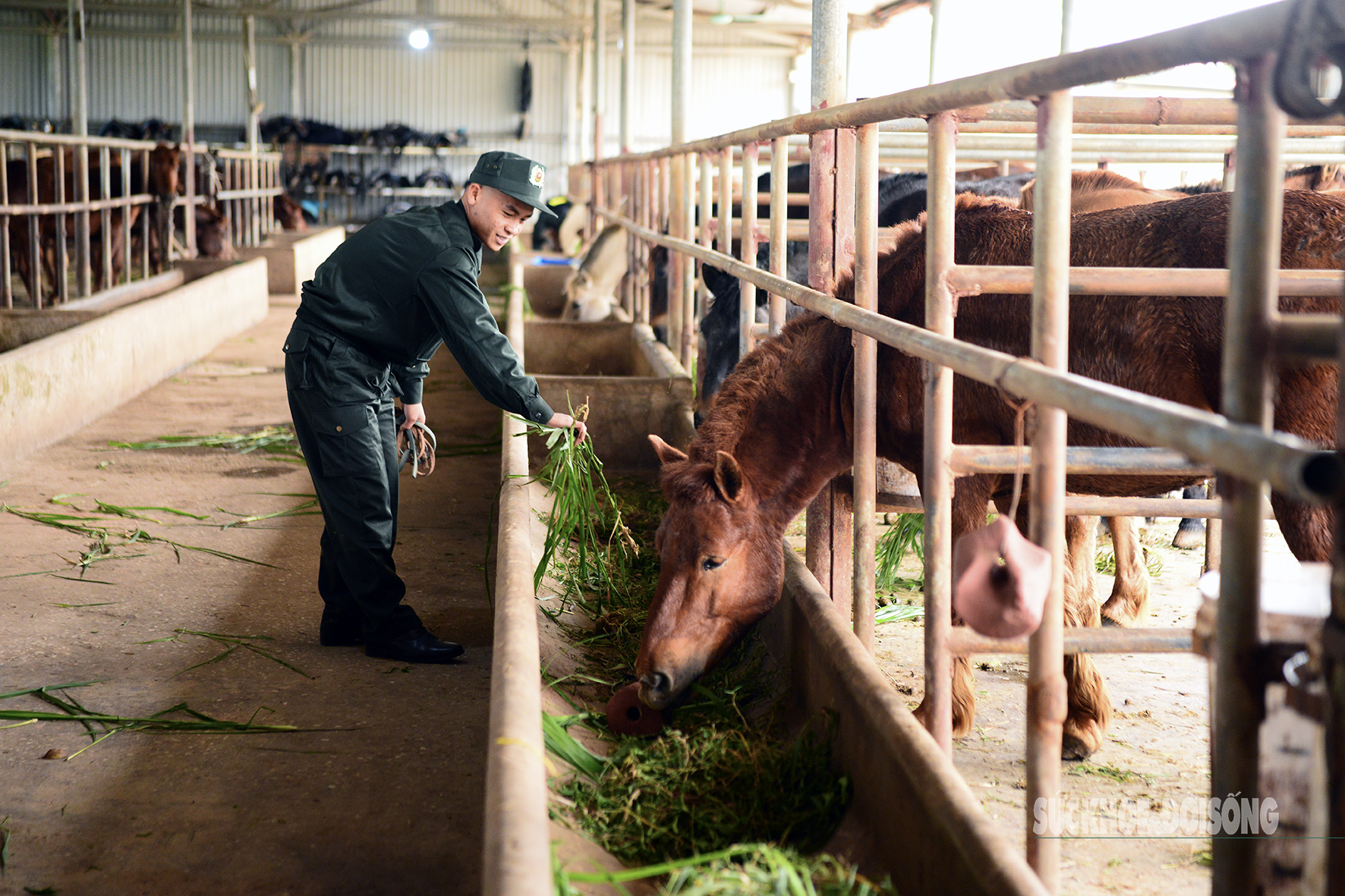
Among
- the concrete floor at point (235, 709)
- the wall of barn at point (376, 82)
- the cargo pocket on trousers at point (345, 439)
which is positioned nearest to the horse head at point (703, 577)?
the concrete floor at point (235, 709)

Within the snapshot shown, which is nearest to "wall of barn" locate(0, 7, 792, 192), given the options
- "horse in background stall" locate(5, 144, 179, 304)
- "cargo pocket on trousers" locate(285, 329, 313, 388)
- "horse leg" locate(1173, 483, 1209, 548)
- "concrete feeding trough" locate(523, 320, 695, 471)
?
"horse in background stall" locate(5, 144, 179, 304)

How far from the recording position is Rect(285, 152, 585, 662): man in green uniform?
153 inches

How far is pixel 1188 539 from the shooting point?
237 inches

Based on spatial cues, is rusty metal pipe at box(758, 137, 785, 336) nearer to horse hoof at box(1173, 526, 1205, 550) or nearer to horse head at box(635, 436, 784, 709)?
horse head at box(635, 436, 784, 709)

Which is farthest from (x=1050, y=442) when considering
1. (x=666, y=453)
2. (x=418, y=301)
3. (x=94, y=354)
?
(x=94, y=354)

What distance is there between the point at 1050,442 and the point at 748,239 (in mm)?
3376

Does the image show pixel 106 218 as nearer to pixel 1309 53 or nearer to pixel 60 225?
pixel 60 225

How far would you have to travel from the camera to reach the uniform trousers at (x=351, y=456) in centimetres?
399

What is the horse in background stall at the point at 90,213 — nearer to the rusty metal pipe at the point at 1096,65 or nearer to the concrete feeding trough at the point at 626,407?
the concrete feeding trough at the point at 626,407

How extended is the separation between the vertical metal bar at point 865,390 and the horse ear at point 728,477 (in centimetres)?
36

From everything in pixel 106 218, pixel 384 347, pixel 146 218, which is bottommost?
pixel 384 347

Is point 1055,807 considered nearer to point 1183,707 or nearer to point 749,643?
point 749,643

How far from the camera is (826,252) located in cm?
426

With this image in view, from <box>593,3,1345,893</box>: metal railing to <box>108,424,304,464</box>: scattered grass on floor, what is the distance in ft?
13.6
